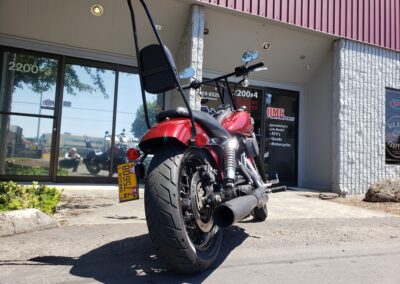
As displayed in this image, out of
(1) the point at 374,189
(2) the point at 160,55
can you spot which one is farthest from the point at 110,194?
(1) the point at 374,189

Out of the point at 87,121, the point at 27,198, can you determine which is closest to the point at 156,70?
the point at 27,198

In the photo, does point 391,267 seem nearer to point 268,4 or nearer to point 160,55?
point 160,55

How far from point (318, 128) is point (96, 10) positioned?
635cm

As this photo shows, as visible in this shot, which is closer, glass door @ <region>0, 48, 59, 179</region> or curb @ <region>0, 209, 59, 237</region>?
curb @ <region>0, 209, 59, 237</region>

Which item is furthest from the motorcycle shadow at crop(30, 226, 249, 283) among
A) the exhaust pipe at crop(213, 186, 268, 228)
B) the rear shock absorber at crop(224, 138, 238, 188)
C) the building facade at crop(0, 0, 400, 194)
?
the building facade at crop(0, 0, 400, 194)

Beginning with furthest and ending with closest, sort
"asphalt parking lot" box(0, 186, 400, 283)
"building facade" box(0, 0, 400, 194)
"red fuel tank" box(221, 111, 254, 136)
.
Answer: "building facade" box(0, 0, 400, 194) → "red fuel tank" box(221, 111, 254, 136) → "asphalt parking lot" box(0, 186, 400, 283)

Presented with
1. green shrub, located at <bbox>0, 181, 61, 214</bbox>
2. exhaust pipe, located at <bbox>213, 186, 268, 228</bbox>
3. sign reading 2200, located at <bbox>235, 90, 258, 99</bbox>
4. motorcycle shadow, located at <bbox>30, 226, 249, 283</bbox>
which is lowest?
motorcycle shadow, located at <bbox>30, 226, 249, 283</bbox>

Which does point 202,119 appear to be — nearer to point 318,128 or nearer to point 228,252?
point 228,252

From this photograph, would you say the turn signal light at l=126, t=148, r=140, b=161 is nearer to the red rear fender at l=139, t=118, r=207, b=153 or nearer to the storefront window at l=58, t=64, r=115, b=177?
the red rear fender at l=139, t=118, r=207, b=153

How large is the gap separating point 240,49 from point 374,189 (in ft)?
14.8

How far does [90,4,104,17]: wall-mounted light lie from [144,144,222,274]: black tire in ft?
19.9

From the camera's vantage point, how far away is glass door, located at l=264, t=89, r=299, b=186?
10227 mm

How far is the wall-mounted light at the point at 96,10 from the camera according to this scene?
782 cm

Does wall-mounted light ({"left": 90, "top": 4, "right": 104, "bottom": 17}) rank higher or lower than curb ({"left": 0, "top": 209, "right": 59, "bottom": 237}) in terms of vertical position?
higher
